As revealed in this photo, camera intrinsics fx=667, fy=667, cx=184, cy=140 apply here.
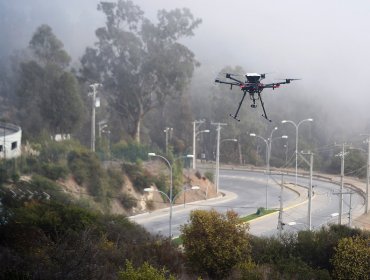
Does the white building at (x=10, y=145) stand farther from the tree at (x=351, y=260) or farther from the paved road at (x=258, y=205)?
the tree at (x=351, y=260)

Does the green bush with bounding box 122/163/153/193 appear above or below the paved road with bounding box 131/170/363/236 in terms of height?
above

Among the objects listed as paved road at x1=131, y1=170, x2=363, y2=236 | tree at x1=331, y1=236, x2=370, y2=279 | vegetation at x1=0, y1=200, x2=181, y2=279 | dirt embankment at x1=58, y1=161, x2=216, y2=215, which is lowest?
paved road at x1=131, y1=170, x2=363, y2=236

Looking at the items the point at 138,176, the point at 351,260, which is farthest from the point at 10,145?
the point at 351,260

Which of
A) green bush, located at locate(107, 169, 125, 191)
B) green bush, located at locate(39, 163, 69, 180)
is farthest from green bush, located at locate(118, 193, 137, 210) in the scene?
green bush, located at locate(39, 163, 69, 180)

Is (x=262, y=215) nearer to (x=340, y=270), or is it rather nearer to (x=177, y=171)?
(x=177, y=171)

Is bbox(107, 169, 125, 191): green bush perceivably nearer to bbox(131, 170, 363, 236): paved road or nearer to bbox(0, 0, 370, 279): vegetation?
bbox(0, 0, 370, 279): vegetation

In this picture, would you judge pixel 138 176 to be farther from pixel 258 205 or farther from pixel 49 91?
pixel 49 91
